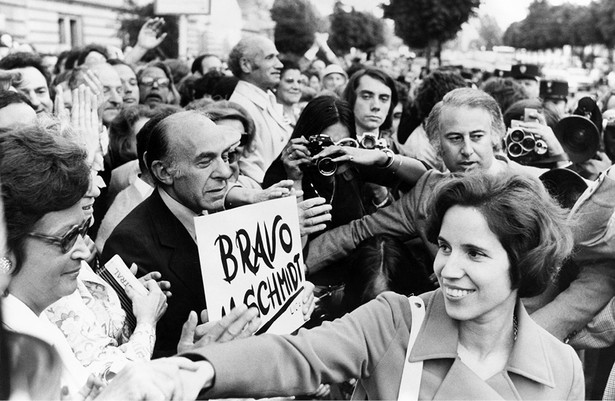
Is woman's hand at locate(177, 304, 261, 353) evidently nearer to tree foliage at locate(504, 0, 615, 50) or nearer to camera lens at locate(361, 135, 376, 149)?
camera lens at locate(361, 135, 376, 149)

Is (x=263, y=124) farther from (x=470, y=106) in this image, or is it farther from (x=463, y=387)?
(x=463, y=387)

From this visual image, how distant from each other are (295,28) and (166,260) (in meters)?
28.2

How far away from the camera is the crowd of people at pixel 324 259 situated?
7.73 feet

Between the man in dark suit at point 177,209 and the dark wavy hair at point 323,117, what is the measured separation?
40.1 inches

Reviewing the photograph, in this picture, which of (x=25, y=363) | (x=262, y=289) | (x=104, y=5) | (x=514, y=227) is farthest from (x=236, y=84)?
(x=104, y=5)

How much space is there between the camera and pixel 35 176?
2566 mm

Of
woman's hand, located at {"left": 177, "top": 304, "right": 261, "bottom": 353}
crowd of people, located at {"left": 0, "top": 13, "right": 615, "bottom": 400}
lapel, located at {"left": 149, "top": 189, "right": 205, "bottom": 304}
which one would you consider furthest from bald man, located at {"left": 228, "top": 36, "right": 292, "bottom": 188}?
woman's hand, located at {"left": 177, "top": 304, "right": 261, "bottom": 353}

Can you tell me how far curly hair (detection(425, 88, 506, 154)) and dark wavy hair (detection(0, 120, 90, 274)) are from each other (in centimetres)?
233

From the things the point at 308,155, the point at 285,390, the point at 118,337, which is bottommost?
the point at 118,337

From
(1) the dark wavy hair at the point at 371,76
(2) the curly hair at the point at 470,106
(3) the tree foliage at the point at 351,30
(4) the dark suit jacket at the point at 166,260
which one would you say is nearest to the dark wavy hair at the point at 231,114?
(2) the curly hair at the point at 470,106

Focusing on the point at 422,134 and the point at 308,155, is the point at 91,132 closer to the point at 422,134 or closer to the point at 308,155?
the point at 308,155

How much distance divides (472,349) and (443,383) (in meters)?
0.19

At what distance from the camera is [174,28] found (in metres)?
26.6

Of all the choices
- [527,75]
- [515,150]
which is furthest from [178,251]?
[527,75]
